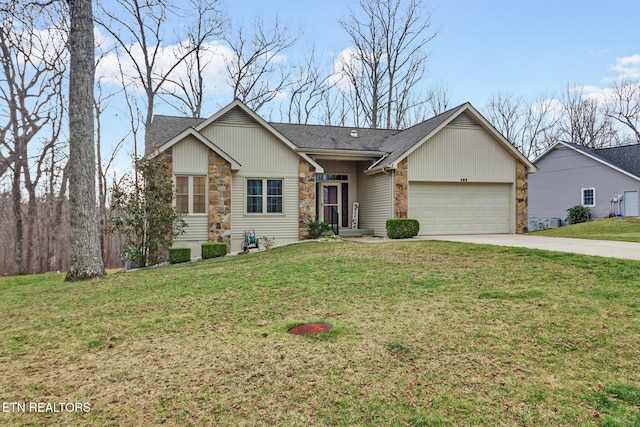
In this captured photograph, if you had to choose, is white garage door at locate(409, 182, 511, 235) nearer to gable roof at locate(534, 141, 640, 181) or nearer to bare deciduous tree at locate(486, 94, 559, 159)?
gable roof at locate(534, 141, 640, 181)

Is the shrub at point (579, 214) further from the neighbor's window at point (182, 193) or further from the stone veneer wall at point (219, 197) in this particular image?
the neighbor's window at point (182, 193)

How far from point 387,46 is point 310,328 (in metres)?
27.5

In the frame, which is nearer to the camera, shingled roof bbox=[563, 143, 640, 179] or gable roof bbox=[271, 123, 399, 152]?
gable roof bbox=[271, 123, 399, 152]

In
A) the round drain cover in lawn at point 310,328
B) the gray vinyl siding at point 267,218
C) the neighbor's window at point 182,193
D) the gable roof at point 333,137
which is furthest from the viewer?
the gable roof at point 333,137

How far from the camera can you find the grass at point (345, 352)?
291cm

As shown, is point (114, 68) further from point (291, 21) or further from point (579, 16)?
point (579, 16)

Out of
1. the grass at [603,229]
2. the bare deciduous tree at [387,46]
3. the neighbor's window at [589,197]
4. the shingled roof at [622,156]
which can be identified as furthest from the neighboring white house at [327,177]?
the bare deciduous tree at [387,46]

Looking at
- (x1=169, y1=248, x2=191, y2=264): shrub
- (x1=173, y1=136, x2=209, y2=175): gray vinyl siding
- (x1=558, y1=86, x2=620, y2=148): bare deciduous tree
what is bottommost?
(x1=169, y1=248, x2=191, y2=264): shrub

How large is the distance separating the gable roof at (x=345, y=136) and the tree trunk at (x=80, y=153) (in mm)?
3737

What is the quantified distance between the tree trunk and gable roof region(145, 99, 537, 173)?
12.3 ft

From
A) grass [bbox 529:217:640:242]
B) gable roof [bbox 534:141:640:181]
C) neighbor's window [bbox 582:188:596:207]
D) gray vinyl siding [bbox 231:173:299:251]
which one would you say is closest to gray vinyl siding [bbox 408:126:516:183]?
grass [bbox 529:217:640:242]

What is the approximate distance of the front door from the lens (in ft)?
57.4

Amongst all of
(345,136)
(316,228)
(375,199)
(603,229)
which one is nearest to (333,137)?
(345,136)

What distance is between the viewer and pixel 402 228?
14.4 metres
